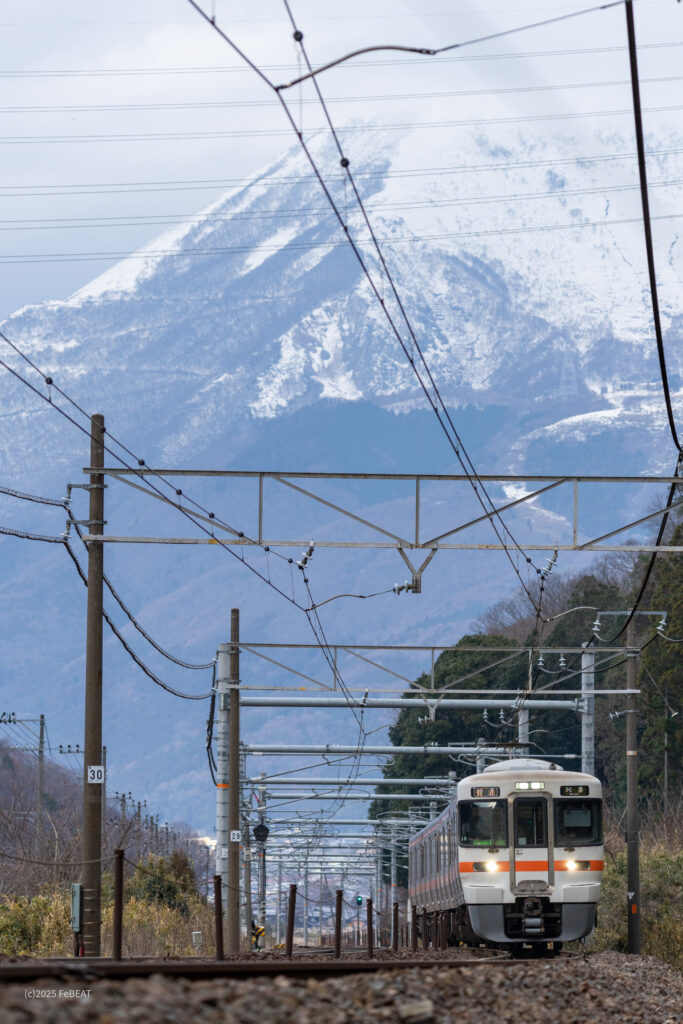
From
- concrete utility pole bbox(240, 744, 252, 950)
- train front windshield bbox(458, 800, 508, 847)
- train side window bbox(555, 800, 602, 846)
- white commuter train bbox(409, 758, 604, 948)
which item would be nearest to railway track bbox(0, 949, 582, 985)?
white commuter train bbox(409, 758, 604, 948)

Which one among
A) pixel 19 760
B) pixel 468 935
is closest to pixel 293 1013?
pixel 468 935

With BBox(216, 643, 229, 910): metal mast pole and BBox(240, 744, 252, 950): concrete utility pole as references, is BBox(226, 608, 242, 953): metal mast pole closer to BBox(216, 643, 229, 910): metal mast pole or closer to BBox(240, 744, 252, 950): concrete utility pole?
BBox(216, 643, 229, 910): metal mast pole

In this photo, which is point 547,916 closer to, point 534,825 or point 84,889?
point 534,825

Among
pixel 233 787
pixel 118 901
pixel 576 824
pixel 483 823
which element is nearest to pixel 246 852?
pixel 233 787

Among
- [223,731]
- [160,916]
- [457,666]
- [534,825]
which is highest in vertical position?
[457,666]

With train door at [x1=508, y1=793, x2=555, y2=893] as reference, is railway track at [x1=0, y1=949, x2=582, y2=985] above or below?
below

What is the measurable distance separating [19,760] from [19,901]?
89.6 metres

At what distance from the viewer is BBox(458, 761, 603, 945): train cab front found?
67.9 feet

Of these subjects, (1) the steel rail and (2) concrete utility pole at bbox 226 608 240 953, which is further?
(2) concrete utility pole at bbox 226 608 240 953

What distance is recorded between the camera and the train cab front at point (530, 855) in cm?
2070

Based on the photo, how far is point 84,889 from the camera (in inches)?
667

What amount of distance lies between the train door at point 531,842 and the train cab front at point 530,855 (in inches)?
0.6

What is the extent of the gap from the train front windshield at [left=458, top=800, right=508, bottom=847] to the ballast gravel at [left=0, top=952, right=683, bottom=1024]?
7.98 m

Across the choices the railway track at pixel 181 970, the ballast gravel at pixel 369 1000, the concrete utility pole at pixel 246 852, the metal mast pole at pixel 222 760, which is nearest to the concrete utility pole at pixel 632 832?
the metal mast pole at pixel 222 760
